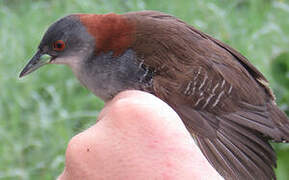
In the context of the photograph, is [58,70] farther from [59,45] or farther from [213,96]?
[213,96]

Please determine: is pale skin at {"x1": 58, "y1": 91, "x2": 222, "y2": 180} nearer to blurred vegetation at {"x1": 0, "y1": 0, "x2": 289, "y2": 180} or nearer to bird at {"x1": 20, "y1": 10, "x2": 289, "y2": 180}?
bird at {"x1": 20, "y1": 10, "x2": 289, "y2": 180}

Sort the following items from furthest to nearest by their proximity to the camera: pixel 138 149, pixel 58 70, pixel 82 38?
pixel 58 70
pixel 82 38
pixel 138 149

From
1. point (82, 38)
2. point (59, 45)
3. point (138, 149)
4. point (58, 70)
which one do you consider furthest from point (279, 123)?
point (58, 70)

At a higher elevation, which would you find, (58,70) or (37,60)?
(37,60)

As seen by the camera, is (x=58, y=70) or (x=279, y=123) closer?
(x=279, y=123)

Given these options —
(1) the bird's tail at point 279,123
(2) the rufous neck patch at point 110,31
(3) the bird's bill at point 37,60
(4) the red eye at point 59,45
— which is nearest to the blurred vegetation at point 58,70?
(1) the bird's tail at point 279,123
